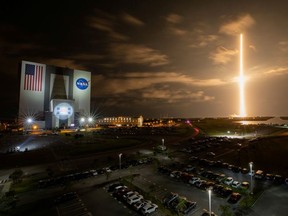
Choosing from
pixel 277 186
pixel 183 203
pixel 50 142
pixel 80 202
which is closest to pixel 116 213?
pixel 80 202

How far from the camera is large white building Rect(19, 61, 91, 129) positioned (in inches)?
4943

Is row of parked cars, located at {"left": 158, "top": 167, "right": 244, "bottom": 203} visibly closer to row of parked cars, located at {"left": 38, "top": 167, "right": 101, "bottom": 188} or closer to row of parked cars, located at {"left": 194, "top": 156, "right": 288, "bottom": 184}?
row of parked cars, located at {"left": 194, "top": 156, "right": 288, "bottom": 184}

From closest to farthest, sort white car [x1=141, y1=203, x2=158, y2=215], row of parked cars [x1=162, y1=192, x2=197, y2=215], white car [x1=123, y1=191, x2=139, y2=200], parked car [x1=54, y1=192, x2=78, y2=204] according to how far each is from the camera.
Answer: row of parked cars [x1=162, y1=192, x2=197, y2=215] → white car [x1=141, y1=203, x2=158, y2=215] → parked car [x1=54, y1=192, x2=78, y2=204] → white car [x1=123, y1=191, x2=139, y2=200]

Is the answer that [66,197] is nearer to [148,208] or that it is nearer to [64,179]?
[64,179]

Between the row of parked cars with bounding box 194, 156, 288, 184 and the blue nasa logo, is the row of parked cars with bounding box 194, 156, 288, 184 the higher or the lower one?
the lower one

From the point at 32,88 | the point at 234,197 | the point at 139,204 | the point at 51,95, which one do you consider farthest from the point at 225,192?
the point at 32,88

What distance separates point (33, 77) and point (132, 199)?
12382cm

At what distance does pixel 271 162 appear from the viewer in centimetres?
5444

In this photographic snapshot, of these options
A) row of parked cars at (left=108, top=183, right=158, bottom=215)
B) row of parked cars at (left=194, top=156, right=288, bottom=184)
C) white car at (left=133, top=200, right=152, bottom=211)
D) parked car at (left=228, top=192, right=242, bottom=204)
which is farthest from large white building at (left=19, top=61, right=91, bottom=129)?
parked car at (left=228, top=192, right=242, bottom=204)

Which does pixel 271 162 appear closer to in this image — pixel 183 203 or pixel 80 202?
pixel 183 203

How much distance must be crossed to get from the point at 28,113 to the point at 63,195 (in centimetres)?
11165

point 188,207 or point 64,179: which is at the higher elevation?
point 188,207

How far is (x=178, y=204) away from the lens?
91.9 feet

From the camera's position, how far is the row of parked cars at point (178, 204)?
27344 mm
